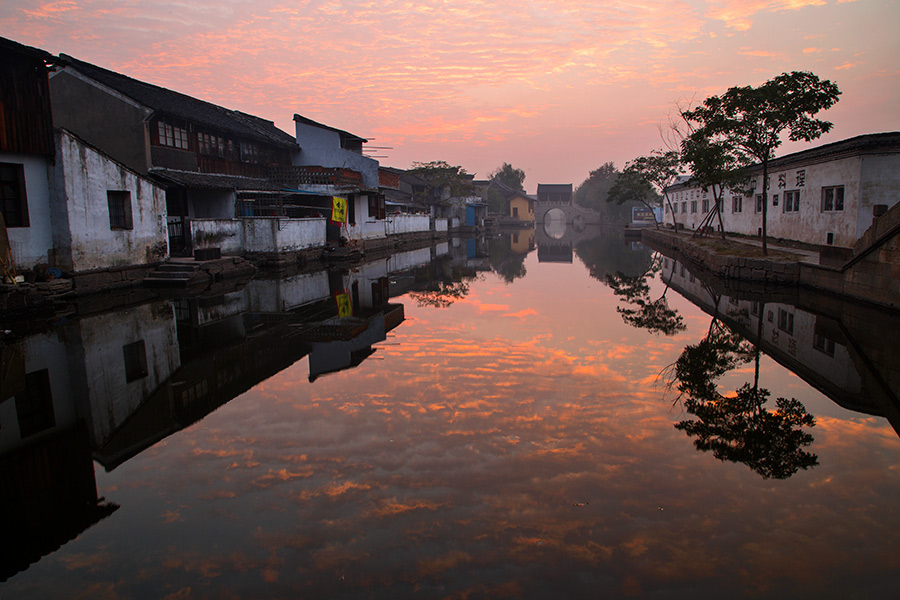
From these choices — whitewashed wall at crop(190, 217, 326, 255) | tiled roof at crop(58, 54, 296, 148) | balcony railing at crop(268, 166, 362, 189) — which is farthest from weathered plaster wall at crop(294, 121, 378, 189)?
whitewashed wall at crop(190, 217, 326, 255)

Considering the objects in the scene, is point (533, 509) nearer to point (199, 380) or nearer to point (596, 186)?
point (199, 380)

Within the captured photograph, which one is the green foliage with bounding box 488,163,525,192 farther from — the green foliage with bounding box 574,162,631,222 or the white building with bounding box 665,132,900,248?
the white building with bounding box 665,132,900,248

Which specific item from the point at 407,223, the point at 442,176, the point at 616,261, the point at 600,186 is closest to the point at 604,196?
the point at 600,186

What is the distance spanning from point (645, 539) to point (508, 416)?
2658mm

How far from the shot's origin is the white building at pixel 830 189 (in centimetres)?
1820

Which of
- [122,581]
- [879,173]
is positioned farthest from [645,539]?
[879,173]

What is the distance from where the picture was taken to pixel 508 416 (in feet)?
21.8

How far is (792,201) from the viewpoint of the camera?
24.1 m

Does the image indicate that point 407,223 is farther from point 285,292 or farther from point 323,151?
point 285,292

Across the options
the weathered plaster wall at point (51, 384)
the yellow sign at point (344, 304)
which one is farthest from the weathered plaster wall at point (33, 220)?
the yellow sign at point (344, 304)

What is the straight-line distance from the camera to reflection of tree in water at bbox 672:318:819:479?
5.54 metres

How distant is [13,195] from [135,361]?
902 cm

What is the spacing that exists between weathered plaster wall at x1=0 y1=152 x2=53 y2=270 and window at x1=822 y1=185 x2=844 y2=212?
25.9m

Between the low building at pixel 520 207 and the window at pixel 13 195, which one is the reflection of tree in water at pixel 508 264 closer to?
the window at pixel 13 195
